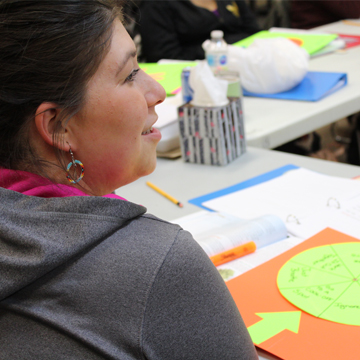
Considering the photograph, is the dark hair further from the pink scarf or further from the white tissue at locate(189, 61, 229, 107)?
the white tissue at locate(189, 61, 229, 107)

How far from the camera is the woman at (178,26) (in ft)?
9.05

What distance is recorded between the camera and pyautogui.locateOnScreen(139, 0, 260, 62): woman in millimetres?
2760

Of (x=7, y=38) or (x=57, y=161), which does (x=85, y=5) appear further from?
(x=57, y=161)

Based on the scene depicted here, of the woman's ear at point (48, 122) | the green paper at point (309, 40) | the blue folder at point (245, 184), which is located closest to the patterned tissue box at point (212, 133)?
the blue folder at point (245, 184)

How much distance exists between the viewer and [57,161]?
2.15 ft

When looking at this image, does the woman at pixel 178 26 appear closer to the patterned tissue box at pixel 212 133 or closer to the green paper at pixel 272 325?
the patterned tissue box at pixel 212 133

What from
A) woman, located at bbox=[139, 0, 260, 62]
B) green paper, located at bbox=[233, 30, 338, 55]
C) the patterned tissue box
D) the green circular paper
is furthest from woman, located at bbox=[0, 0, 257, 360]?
woman, located at bbox=[139, 0, 260, 62]

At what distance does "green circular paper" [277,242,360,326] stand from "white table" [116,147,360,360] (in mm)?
362

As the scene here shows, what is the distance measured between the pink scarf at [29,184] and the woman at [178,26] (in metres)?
2.24

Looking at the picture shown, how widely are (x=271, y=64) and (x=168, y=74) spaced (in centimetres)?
54

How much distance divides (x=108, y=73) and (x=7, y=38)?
0.14 metres

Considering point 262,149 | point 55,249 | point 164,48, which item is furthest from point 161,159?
point 164,48

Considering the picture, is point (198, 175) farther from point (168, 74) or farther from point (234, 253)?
point (168, 74)

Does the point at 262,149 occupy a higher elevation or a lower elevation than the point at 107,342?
lower
